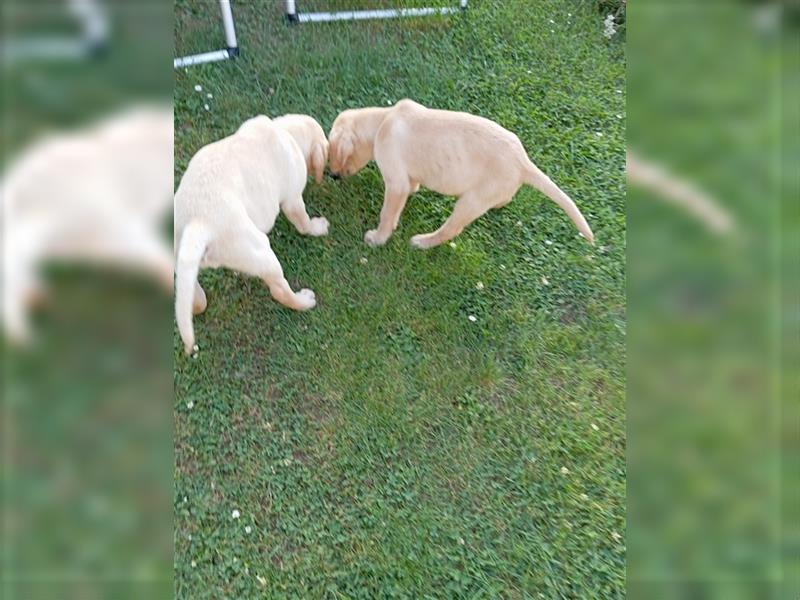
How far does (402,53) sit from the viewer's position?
4.57 metres

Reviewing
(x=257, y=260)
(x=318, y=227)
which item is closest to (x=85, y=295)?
(x=257, y=260)

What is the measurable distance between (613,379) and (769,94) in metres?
2.62

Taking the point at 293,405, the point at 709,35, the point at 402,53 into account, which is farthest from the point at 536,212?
the point at 709,35

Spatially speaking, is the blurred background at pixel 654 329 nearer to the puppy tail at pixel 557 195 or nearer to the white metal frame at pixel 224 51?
the puppy tail at pixel 557 195

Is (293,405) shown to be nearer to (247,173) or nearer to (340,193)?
(247,173)

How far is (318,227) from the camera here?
357 cm

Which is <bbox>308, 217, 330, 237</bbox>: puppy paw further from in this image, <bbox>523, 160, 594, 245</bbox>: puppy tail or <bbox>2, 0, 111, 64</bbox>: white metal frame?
<bbox>2, 0, 111, 64</bbox>: white metal frame

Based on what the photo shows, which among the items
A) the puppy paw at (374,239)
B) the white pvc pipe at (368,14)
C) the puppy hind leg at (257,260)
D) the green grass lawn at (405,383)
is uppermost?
the white pvc pipe at (368,14)

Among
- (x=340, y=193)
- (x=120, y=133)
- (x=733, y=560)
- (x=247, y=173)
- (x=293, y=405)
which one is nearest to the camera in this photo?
(x=120, y=133)

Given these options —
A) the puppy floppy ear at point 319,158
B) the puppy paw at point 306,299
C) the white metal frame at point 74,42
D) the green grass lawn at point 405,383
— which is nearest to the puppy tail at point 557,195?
the green grass lawn at point 405,383

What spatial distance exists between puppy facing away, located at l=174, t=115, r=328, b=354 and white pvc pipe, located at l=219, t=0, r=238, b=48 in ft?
4.14

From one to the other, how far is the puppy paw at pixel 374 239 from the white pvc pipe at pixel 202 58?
174 cm

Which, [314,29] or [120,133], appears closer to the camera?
[120,133]

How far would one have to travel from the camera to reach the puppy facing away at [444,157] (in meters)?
3.12
